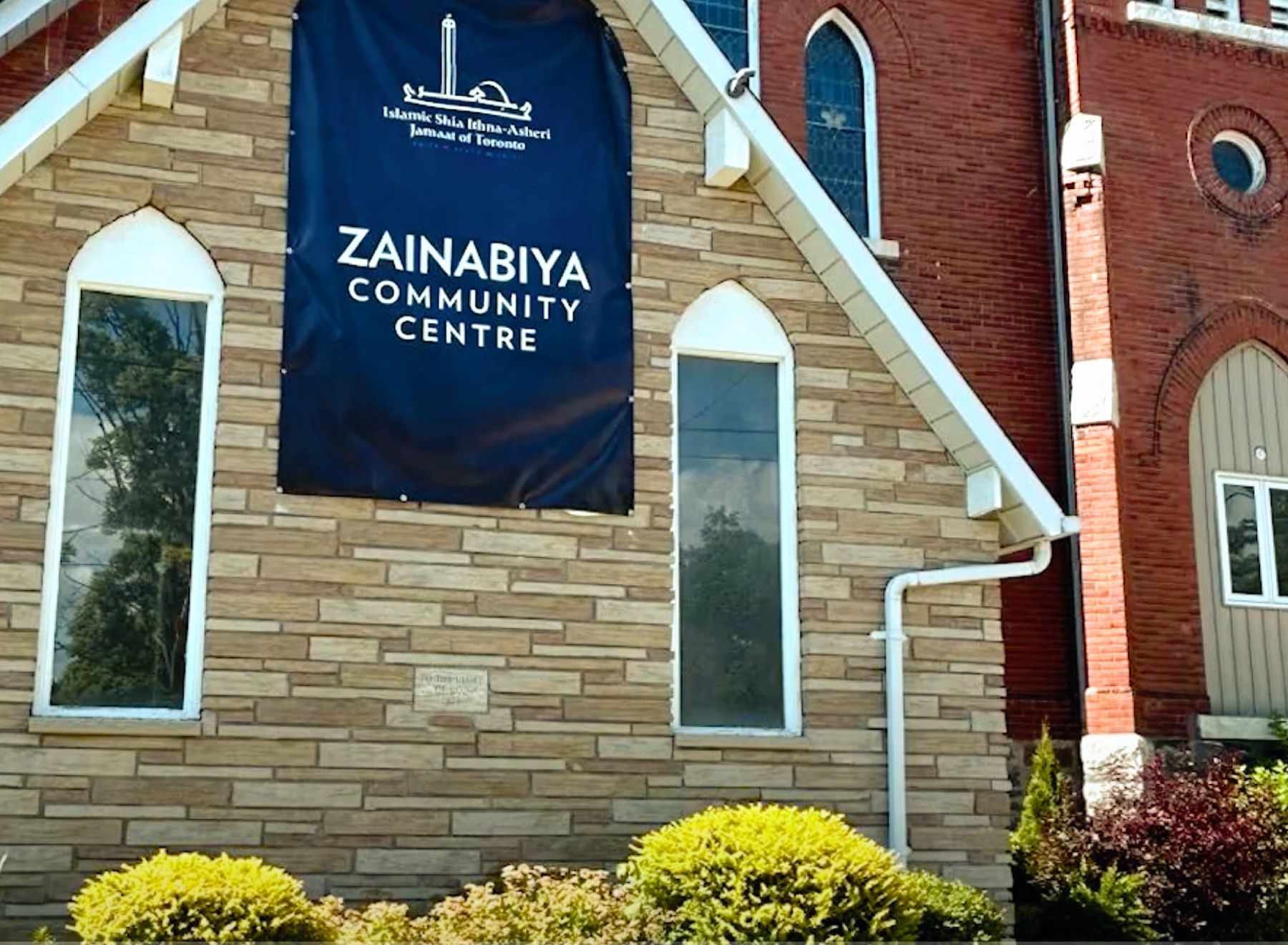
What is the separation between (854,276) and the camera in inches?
441

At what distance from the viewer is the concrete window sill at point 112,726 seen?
9328 millimetres

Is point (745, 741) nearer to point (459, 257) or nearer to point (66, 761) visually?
point (459, 257)

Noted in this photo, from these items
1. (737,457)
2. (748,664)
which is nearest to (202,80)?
(737,457)

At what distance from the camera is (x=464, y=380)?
35.1ft

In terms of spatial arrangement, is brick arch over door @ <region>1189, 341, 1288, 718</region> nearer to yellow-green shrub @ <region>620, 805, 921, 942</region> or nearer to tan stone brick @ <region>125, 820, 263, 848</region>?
yellow-green shrub @ <region>620, 805, 921, 942</region>

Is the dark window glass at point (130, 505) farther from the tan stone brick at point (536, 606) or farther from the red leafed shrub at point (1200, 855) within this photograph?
the red leafed shrub at point (1200, 855)

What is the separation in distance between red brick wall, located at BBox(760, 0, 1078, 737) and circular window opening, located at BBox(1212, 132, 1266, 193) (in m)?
2.09

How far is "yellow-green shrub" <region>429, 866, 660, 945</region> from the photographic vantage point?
28.9 feet

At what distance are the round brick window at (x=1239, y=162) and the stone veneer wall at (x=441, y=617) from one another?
9.08 m

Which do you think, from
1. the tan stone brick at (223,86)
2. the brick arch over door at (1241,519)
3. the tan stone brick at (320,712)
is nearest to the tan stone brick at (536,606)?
the tan stone brick at (320,712)

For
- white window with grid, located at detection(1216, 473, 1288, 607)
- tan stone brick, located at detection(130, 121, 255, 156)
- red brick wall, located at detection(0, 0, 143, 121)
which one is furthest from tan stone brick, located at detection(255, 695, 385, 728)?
white window with grid, located at detection(1216, 473, 1288, 607)

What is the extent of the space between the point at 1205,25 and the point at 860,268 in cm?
1016

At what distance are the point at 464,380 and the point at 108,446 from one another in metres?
2.18

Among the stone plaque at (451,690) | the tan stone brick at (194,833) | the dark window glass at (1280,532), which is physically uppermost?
the dark window glass at (1280,532)
